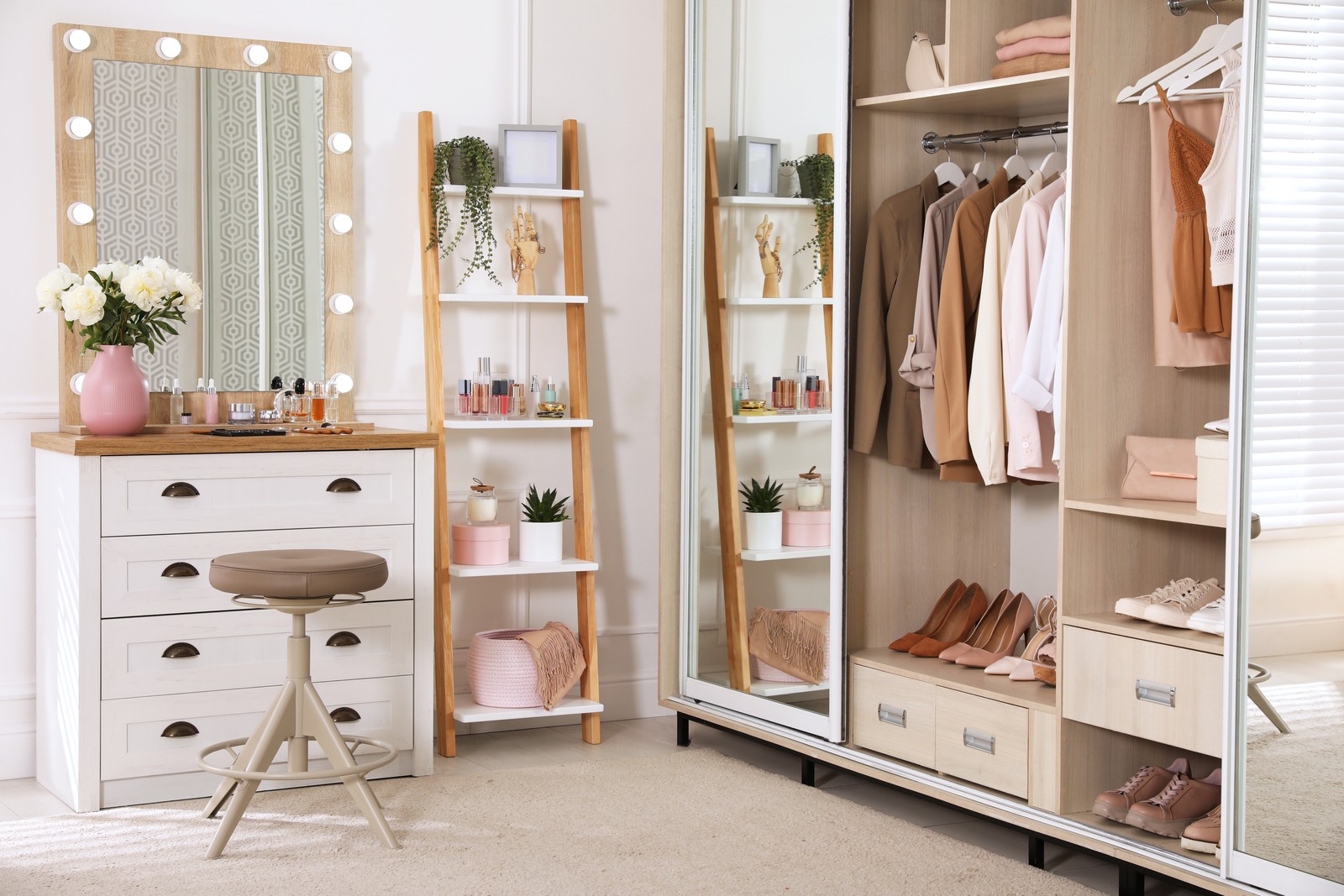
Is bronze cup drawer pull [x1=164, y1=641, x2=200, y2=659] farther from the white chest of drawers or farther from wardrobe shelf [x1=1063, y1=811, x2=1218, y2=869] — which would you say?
wardrobe shelf [x1=1063, y1=811, x2=1218, y2=869]

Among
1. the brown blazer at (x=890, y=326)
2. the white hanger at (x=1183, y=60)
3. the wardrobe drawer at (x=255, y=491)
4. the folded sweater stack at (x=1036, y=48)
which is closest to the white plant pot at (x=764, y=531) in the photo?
the brown blazer at (x=890, y=326)

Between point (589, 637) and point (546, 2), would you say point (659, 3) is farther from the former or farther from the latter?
point (589, 637)

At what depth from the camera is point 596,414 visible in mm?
4371

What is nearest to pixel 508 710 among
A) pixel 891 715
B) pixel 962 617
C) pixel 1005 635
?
pixel 891 715

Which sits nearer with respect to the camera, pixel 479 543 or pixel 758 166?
pixel 758 166

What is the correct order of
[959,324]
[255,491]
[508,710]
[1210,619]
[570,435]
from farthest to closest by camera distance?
[570,435] → [508,710] → [255,491] → [959,324] → [1210,619]

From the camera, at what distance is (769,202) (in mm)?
3682

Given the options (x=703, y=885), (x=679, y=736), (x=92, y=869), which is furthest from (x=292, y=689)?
(x=679, y=736)

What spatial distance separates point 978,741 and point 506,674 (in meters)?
1.46

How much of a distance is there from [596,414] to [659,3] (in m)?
1.35

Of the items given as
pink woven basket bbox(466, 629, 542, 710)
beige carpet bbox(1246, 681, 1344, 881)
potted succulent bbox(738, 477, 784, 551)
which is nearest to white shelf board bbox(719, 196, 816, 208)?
potted succulent bbox(738, 477, 784, 551)

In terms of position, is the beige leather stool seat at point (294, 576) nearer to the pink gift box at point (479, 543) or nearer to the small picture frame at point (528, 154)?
the pink gift box at point (479, 543)

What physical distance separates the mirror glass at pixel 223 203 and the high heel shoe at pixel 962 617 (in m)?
1.92

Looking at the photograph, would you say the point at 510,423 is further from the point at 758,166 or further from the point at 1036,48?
the point at 1036,48
